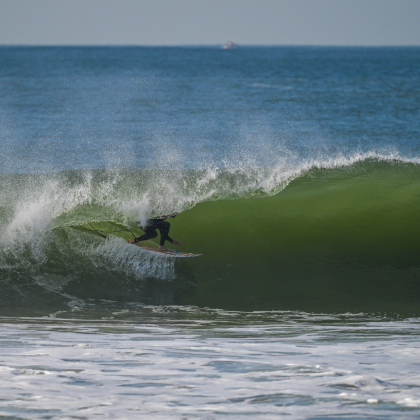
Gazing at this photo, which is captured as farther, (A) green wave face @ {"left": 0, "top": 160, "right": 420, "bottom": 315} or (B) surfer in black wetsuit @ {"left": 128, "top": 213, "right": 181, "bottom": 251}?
(B) surfer in black wetsuit @ {"left": 128, "top": 213, "right": 181, "bottom": 251}

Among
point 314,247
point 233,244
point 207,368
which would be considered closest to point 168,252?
point 233,244

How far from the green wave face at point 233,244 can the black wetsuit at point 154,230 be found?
0.14 m

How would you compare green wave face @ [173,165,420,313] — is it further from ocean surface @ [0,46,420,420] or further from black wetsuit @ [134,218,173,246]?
black wetsuit @ [134,218,173,246]

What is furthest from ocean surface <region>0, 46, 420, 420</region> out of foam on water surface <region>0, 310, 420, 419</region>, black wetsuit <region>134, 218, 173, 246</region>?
black wetsuit <region>134, 218, 173, 246</region>

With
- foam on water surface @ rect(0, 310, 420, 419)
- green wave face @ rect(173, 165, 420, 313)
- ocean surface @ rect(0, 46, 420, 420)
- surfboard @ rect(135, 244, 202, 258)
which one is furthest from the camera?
surfboard @ rect(135, 244, 202, 258)

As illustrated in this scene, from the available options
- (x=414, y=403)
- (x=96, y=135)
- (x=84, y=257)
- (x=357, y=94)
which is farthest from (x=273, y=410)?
(x=357, y=94)

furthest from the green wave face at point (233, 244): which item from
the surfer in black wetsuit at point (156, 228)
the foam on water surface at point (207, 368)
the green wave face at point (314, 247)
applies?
the foam on water surface at point (207, 368)

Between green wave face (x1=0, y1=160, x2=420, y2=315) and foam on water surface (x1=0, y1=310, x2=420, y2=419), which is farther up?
green wave face (x1=0, y1=160, x2=420, y2=315)

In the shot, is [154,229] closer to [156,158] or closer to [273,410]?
[273,410]

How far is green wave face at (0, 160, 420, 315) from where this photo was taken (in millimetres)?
5785

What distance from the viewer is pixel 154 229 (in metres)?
6.43

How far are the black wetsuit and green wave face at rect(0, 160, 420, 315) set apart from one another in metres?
0.14

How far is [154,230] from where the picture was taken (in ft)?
21.1

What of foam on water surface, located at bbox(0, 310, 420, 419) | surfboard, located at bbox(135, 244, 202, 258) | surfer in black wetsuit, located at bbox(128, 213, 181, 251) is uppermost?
surfer in black wetsuit, located at bbox(128, 213, 181, 251)
